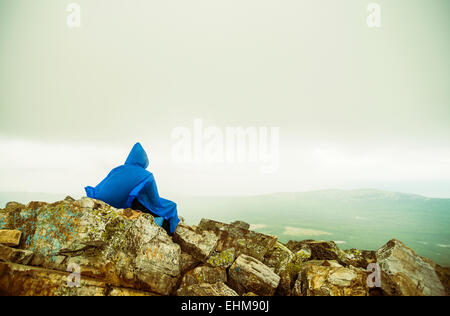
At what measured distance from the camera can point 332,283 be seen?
3336 millimetres

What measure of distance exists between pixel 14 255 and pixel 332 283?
223 inches

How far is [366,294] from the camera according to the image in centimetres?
322

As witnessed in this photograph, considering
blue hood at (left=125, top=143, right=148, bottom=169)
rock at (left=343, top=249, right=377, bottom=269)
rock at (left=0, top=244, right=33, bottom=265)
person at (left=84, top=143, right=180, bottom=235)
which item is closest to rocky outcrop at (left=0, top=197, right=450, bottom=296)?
rock at (left=0, top=244, right=33, bottom=265)

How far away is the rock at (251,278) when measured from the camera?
362 centimetres

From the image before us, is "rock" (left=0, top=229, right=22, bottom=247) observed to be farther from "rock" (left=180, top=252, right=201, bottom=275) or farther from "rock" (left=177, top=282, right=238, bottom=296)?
"rock" (left=177, top=282, right=238, bottom=296)

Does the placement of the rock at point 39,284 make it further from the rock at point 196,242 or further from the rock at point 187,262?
the rock at point 196,242

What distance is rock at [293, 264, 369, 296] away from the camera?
3248mm

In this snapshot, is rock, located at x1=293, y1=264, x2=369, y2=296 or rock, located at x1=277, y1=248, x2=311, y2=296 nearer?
rock, located at x1=293, y1=264, x2=369, y2=296

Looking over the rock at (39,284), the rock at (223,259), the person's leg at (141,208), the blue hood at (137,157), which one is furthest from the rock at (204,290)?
the blue hood at (137,157)

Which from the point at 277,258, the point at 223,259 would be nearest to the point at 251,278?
the point at 223,259

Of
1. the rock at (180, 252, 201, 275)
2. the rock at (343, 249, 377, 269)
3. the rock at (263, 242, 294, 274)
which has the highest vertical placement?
the rock at (180, 252, 201, 275)

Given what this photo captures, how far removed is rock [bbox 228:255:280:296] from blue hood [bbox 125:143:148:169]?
4315mm
